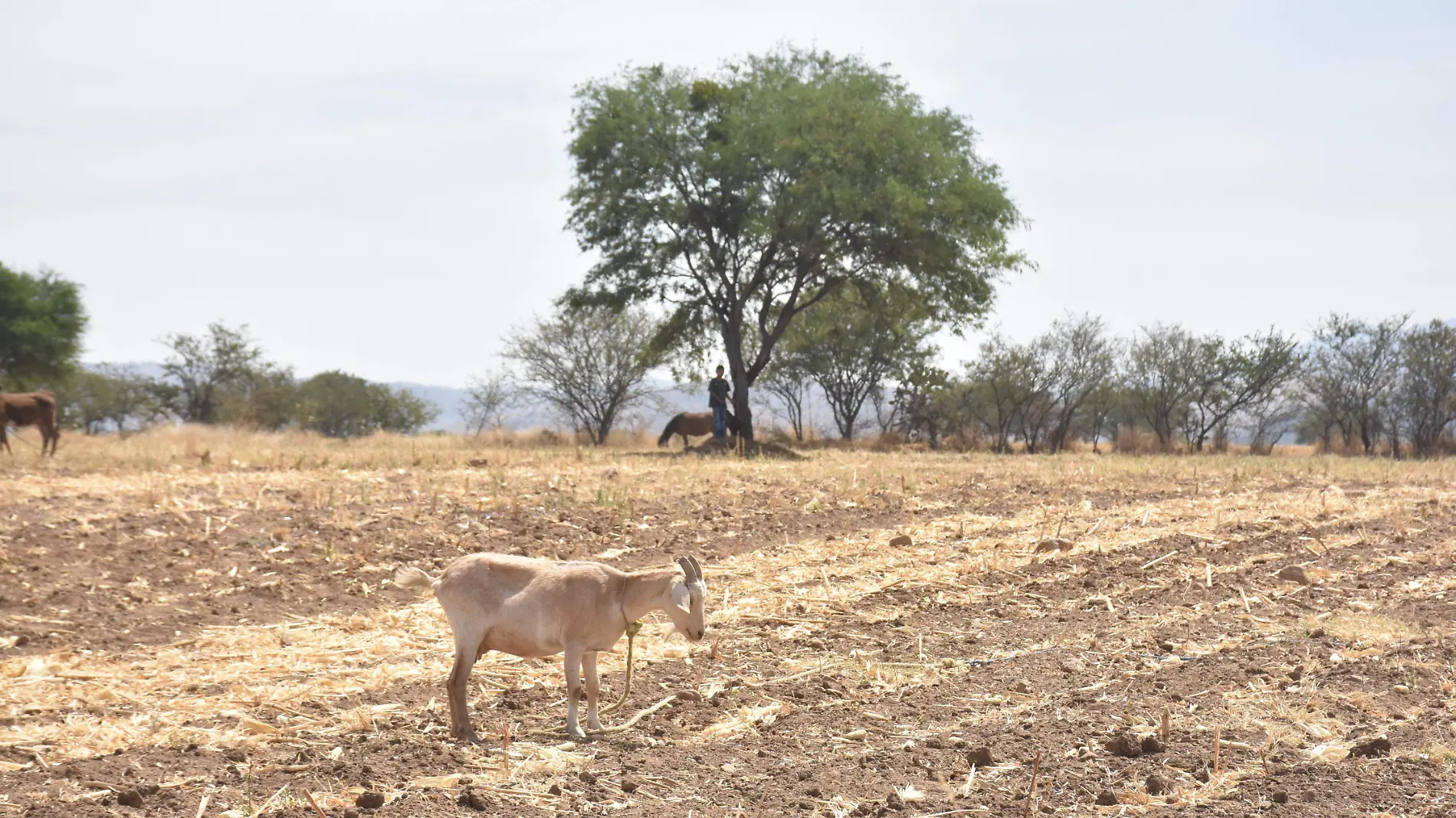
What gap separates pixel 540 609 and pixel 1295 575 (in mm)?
8277

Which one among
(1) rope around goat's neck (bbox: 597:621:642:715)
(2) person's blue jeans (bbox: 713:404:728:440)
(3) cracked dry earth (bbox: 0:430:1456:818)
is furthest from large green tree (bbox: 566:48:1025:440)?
(1) rope around goat's neck (bbox: 597:621:642:715)

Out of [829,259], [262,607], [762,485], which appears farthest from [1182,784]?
[829,259]

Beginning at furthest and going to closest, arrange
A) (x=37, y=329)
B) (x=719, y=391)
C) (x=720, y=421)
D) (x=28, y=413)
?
(x=37, y=329), (x=720, y=421), (x=719, y=391), (x=28, y=413)

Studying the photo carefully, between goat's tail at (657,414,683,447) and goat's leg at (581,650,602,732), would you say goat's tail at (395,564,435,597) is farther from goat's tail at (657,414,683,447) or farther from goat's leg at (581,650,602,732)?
goat's tail at (657,414,683,447)

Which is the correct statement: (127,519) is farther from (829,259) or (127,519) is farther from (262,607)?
(829,259)

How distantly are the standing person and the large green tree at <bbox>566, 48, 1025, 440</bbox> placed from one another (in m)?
1.36

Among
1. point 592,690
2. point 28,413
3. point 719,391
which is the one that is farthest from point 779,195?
point 592,690

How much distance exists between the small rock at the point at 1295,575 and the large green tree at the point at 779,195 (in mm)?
17386

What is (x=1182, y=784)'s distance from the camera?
5.75 metres

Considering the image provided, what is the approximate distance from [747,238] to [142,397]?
41331mm

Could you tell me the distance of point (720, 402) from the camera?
97.2 ft

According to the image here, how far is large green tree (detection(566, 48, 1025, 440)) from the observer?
94.8 feet

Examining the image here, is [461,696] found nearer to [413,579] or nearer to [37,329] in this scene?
[413,579]

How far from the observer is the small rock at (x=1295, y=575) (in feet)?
37.1
